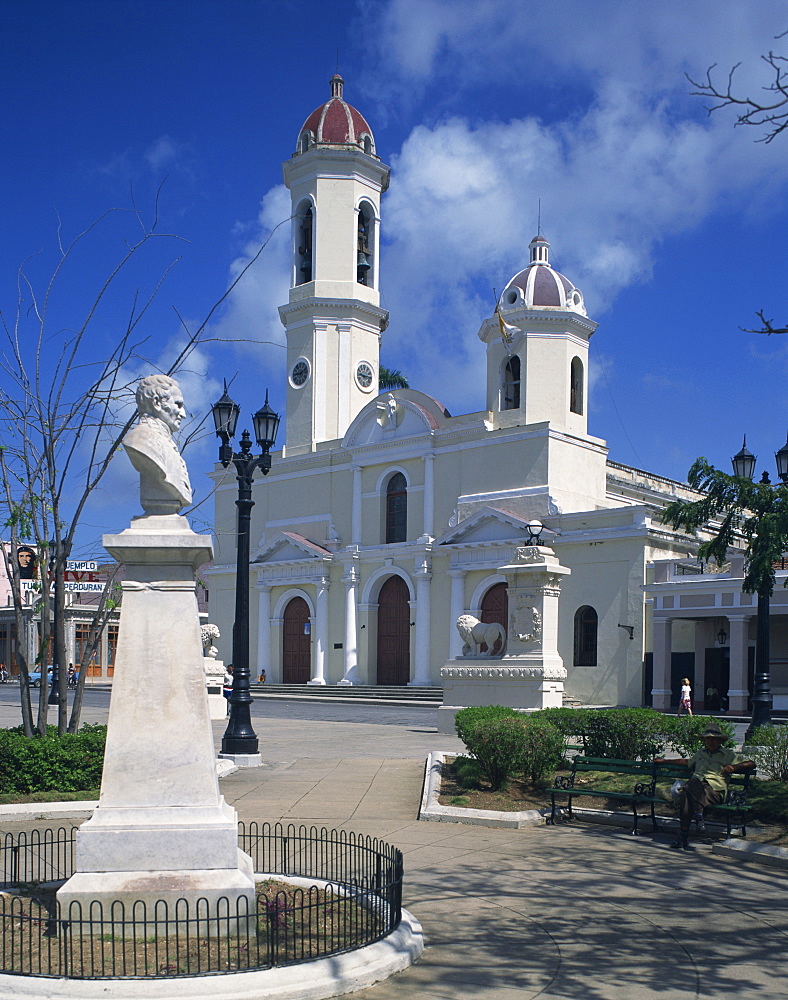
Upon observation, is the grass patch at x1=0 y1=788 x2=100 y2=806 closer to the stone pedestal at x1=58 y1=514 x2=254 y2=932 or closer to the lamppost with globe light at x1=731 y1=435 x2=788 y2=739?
the stone pedestal at x1=58 y1=514 x2=254 y2=932

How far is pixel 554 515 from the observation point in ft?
107

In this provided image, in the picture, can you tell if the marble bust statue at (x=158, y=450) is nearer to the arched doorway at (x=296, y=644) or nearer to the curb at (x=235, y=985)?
the curb at (x=235, y=985)

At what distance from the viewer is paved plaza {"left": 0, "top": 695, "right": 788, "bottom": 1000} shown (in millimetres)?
5387

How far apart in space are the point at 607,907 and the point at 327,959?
8.29ft

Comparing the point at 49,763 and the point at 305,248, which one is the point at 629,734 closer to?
the point at 49,763

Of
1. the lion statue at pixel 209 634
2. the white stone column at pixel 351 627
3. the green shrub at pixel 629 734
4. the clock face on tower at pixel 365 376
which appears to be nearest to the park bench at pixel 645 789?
the green shrub at pixel 629 734

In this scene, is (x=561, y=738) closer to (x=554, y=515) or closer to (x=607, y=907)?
(x=607, y=907)

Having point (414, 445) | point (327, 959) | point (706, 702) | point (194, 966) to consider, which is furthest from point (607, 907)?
point (414, 445)

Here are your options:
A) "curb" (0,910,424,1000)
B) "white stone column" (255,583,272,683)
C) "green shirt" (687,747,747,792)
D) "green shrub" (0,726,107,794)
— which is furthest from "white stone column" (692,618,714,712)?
"curb" (0,910,424,1000)

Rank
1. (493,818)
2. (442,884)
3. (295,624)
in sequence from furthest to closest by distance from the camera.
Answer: (295,624), (493,818), (442,884)

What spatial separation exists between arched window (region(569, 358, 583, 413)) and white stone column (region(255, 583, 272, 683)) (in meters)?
14.3

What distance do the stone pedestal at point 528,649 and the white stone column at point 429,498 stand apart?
54.1ft

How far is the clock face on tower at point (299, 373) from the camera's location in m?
41.2

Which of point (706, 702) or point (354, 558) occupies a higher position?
point (354, 558)
